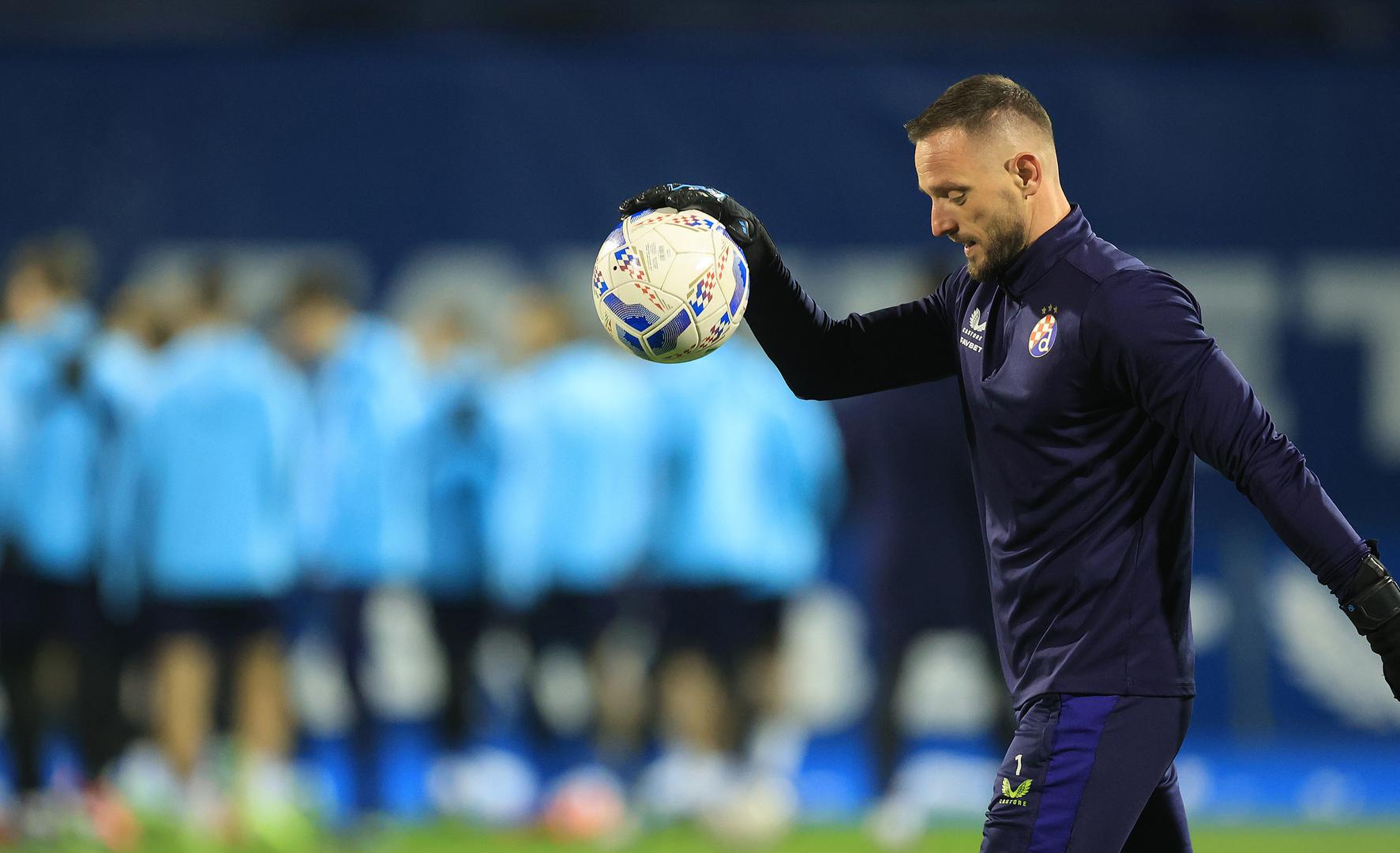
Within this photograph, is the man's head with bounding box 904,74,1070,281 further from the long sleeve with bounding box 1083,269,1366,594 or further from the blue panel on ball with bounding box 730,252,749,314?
the blue panel on ball with bounding box 730,252,749,314

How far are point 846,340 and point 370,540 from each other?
4.83m

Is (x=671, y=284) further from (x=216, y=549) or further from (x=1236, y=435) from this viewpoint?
(x=216, y=549)

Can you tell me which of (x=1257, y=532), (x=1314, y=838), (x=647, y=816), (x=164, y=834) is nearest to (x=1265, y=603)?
(x=1257, y=532)

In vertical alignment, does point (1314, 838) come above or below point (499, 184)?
below

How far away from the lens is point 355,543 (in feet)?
27.0

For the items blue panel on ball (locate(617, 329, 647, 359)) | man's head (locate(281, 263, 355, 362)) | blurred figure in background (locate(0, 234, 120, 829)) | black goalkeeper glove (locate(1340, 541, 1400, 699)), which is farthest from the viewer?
blurred figure in background (locate(0, 234, 120, 829))

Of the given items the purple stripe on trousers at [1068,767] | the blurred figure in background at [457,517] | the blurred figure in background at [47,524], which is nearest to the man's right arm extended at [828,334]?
the purple stripe on trousers at [1068,767]

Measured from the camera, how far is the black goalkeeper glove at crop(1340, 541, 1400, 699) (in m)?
3.14

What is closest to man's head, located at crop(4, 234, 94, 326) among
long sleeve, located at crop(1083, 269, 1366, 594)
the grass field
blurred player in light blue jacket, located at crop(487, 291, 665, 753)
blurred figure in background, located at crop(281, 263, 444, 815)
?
blurred figure in background, located at crop(281, 263, 444, 815)

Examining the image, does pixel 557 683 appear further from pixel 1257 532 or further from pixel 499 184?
pixel 1257 532

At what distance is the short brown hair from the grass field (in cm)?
516

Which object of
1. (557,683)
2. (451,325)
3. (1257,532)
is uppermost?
(451,325)

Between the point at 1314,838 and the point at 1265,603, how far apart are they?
2393 mm

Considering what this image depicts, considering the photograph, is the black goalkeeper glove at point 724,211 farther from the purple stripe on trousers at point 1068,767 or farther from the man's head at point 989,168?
the purple stripe on trousers at point 1068,767
